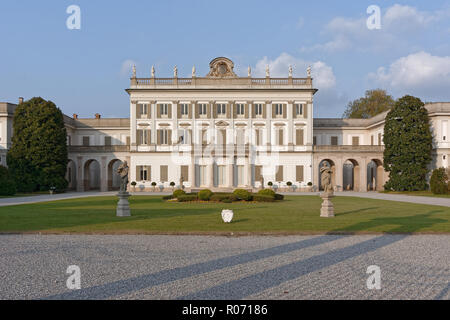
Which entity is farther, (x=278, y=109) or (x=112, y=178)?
(x=112, y=178)

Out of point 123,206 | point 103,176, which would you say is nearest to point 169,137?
point 103,176

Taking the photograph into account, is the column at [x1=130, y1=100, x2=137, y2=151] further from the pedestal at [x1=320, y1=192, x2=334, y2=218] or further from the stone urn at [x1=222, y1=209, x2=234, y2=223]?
the stone urn at [x1=222, y1=209, x2=234, y2=223]

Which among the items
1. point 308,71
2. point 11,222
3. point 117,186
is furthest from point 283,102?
point 11,222

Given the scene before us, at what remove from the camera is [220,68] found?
48.3 meters

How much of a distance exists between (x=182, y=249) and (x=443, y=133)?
43.7m

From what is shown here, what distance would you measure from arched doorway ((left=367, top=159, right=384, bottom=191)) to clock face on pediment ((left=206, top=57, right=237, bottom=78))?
2167cm

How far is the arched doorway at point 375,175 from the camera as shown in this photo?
49.5m

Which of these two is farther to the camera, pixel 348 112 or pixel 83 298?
pixel 348 112

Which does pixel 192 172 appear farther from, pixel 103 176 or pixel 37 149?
pixel 37 149

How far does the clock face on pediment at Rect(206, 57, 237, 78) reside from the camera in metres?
47.9

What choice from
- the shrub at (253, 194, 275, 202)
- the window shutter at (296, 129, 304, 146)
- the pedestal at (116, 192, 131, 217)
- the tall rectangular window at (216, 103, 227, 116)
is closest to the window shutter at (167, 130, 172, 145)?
the tall rectangular window at (216, 103, 227, 116)

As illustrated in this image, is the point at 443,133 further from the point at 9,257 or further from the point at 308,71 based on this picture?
the point at 9,257

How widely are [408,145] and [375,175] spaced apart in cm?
1156
